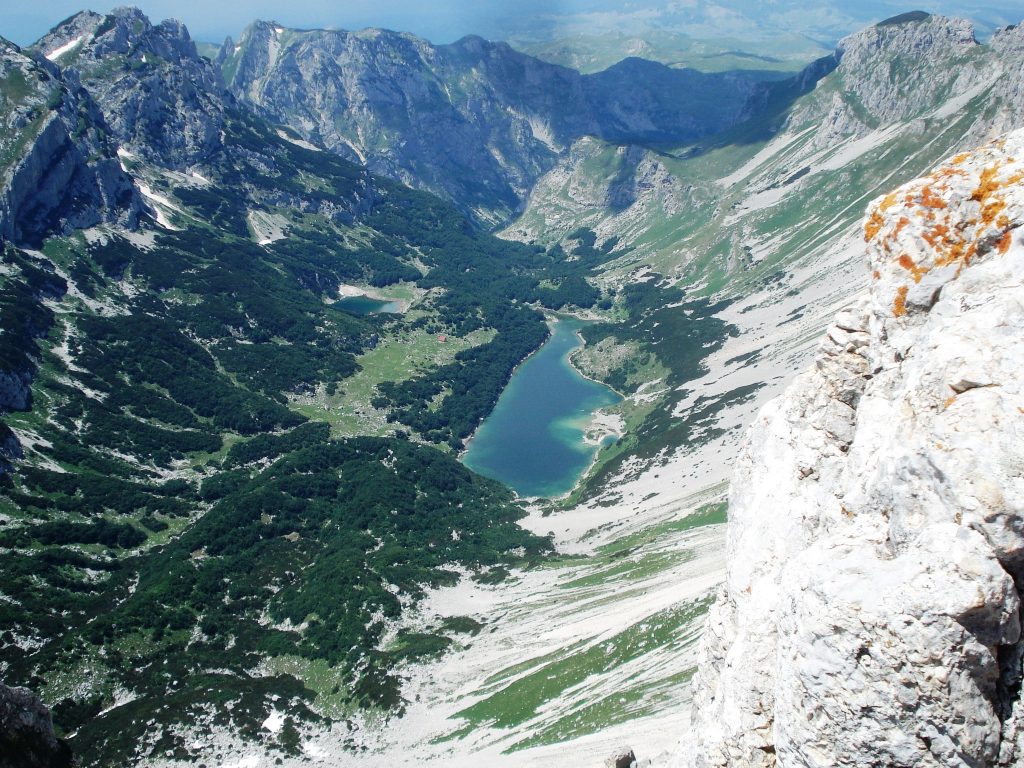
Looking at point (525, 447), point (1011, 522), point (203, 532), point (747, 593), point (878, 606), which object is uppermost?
point (1011, 522)

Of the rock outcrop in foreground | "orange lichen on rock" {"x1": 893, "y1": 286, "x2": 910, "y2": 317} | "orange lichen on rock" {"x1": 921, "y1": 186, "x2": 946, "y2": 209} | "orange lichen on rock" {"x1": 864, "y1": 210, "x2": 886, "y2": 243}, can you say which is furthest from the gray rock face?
"orange lichen on rock" {"x1": 921, "y1": 186, "x2": 946, "y2": 209}

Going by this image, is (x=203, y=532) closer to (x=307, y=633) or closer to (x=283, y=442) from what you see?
(x=307, y=633)

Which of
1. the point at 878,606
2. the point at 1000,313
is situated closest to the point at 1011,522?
the point at 878,606

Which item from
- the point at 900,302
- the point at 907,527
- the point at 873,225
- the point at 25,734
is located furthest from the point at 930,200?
the point at 25,734

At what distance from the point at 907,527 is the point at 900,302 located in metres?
7.30

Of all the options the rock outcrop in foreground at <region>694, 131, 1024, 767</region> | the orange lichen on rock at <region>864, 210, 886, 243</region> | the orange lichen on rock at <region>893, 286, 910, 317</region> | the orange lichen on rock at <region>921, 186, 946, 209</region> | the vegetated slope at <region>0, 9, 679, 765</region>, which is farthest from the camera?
the vegetated slope at <region>0, 9, 679, 765</region>

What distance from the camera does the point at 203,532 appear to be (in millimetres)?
119500

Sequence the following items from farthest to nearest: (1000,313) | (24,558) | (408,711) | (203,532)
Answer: (203,532) < (24,558) < (408,711) < (1000,313)

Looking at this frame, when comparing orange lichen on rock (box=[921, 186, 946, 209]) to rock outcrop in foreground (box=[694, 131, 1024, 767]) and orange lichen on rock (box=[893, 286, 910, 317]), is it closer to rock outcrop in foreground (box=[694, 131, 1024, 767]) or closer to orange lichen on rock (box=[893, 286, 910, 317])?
rock outcrop in foreground (box=[694, 131, 1024, 767])

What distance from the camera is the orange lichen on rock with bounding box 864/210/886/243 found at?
77.0 feet

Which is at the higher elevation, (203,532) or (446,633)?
(203,532)

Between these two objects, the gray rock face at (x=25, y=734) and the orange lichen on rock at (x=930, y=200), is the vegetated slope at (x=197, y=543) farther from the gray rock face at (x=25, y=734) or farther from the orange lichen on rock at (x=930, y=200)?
the orange lichen on rock at (x=930, y=200)

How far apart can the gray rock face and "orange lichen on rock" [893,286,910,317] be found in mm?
57628

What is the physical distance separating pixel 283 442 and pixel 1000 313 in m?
168
